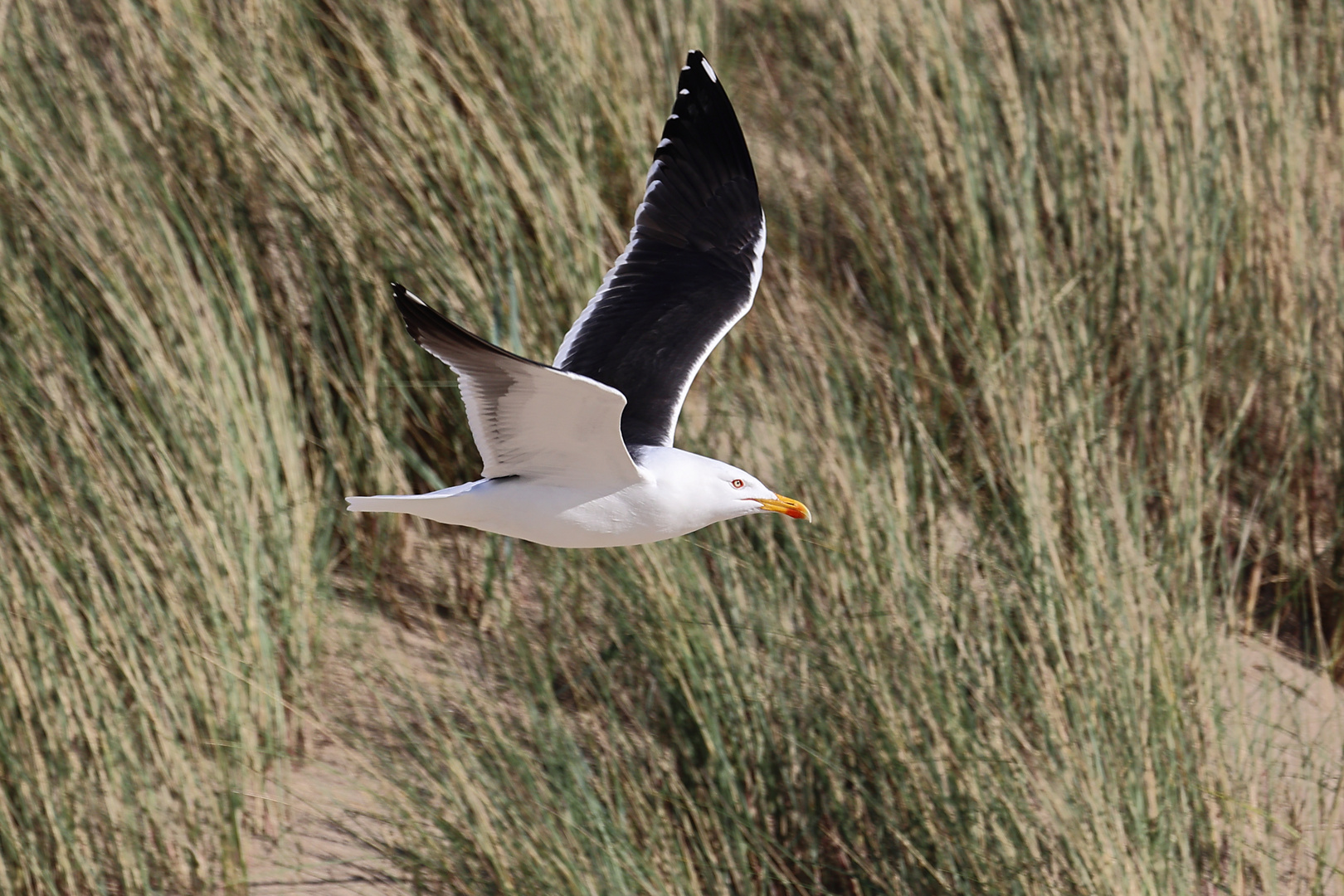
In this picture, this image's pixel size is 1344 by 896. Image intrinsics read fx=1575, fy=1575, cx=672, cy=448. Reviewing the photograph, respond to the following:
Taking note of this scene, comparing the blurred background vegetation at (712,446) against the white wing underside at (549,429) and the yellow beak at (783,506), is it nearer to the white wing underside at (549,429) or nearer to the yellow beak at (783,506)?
the yellow beak at (783,506)

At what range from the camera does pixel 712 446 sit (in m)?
3.49

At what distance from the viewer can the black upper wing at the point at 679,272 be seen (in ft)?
9.62

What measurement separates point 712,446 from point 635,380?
59cm

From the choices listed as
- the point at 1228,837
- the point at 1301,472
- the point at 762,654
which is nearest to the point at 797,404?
the point at 762,654

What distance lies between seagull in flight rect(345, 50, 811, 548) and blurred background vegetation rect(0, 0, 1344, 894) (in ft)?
1.11

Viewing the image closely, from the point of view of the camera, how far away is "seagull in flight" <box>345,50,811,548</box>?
2340mm

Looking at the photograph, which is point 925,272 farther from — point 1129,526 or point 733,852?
point 733,852

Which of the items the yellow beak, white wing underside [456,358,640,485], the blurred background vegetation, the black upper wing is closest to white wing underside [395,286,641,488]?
white wing underside [456,358,640,485]

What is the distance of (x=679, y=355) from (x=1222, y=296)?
1.83 meters

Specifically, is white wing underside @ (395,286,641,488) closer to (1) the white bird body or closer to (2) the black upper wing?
(1) the white bird body

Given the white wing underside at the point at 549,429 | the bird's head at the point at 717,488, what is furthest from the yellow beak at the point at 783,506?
the white wing underside at the point at 549,429

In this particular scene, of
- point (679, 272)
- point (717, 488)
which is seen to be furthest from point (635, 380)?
point (717, 488)

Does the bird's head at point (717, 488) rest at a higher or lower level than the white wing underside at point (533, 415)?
lower

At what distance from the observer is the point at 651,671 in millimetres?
2896
